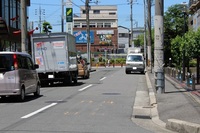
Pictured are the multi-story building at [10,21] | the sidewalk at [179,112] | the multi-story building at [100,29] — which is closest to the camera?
the sidewalk at [179,112]

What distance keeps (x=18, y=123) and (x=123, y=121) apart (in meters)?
2.88

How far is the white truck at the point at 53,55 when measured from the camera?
81.2 feet

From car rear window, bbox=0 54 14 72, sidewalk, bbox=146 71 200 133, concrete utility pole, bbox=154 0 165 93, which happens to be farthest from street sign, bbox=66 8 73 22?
car rear window, bbox=0 54 14 72

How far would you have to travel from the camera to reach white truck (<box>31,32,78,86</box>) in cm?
2475

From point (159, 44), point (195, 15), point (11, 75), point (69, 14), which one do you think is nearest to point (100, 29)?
point (69, 14)

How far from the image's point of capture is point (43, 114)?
41.6 ft

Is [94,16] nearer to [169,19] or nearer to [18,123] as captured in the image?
[169,19]

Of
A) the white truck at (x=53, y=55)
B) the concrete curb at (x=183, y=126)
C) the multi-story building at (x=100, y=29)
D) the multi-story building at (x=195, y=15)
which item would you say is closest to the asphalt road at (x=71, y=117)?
the concrete curb at (x=183, y=126)

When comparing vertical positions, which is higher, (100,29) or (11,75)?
(100,29)

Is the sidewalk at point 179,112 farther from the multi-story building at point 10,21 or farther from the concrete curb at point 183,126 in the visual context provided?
the multi-story building at point 10,21

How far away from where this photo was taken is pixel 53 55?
24891 millimetres

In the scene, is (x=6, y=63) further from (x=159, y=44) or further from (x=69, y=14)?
(x=69, y=14)

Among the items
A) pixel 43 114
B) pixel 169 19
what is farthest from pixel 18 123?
pixel 169 19

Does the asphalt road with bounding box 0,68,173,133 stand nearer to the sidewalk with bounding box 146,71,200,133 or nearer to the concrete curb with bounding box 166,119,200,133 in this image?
the concrete curb with bounding box 166,119,200,133
